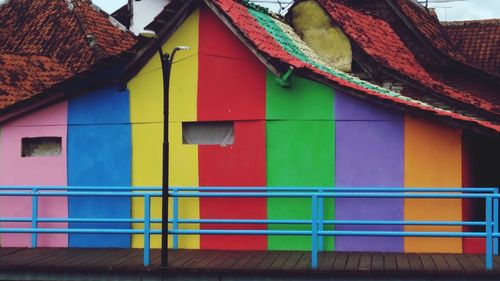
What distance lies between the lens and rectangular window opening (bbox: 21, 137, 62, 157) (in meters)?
14.7

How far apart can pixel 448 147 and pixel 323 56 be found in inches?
283

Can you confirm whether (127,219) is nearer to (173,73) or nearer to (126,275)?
(126,275)

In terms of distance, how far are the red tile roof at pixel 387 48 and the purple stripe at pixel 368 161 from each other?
5.29m

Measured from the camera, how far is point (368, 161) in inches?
523

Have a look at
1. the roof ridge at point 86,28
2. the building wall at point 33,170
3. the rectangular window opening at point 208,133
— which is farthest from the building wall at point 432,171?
the roof ridge at point 86,28

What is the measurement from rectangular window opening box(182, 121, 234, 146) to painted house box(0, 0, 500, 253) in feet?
0.06

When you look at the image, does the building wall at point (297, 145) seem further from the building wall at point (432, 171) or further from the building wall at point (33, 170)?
the building wall at point (33, 170)

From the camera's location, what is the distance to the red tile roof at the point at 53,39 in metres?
24.3

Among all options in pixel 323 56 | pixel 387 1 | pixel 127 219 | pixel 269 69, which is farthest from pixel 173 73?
pixel 387 1

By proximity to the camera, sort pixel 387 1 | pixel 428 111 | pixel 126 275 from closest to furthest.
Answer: pixel 126 275 → pixel 428 111 → pixel 387 1

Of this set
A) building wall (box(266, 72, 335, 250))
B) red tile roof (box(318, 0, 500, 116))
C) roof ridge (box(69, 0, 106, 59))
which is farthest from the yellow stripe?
roof ridge (box(69, 0, 106, 59))

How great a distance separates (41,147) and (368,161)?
5.53 metres

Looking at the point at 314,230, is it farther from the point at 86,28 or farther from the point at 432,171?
the point at 86,28

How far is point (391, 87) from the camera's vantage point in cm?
1909
